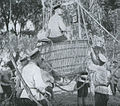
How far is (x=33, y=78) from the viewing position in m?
3.60

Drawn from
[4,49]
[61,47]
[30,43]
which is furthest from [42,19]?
[61,47]

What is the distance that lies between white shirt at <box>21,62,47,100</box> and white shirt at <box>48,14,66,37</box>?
77 cm

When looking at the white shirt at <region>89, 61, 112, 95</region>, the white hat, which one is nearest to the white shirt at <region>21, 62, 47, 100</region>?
the white shirt at <region>89, 61, 112, 95</region>

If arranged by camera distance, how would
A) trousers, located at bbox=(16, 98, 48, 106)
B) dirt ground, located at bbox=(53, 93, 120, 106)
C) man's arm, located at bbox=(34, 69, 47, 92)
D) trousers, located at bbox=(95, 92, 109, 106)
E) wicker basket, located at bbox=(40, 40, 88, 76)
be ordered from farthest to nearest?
dirt ground, located at bbox=(53, 93, 120, 106), trousers, located at bbox=(95, 92, 109, 106), wicker basket, located at bbox=(40, 40, 88, 76), trousers, located at bbox=(16, 98, 48, 106), man's arm, located at bbox=(34, 69, 47, 92)

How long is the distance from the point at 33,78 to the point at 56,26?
1032mm

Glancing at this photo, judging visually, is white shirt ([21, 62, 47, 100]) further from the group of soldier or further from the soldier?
the soldier

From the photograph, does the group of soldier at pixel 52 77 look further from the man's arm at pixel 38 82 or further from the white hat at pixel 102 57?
the man's arm at pixel 38 82

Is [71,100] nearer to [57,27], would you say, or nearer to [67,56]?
[67,56]

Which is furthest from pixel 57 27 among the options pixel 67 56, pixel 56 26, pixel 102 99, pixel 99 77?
pixel 102 99

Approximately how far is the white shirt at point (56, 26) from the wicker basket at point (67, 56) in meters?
0.32

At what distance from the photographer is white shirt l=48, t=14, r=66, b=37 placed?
436 centimetres

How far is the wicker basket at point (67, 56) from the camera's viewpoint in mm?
3861

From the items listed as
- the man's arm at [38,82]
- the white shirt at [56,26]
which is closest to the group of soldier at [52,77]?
the white shirt at [56,26]

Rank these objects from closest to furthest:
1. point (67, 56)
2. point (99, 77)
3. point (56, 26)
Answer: point (67, 56) → point (99, 77) → point (56, 26)
